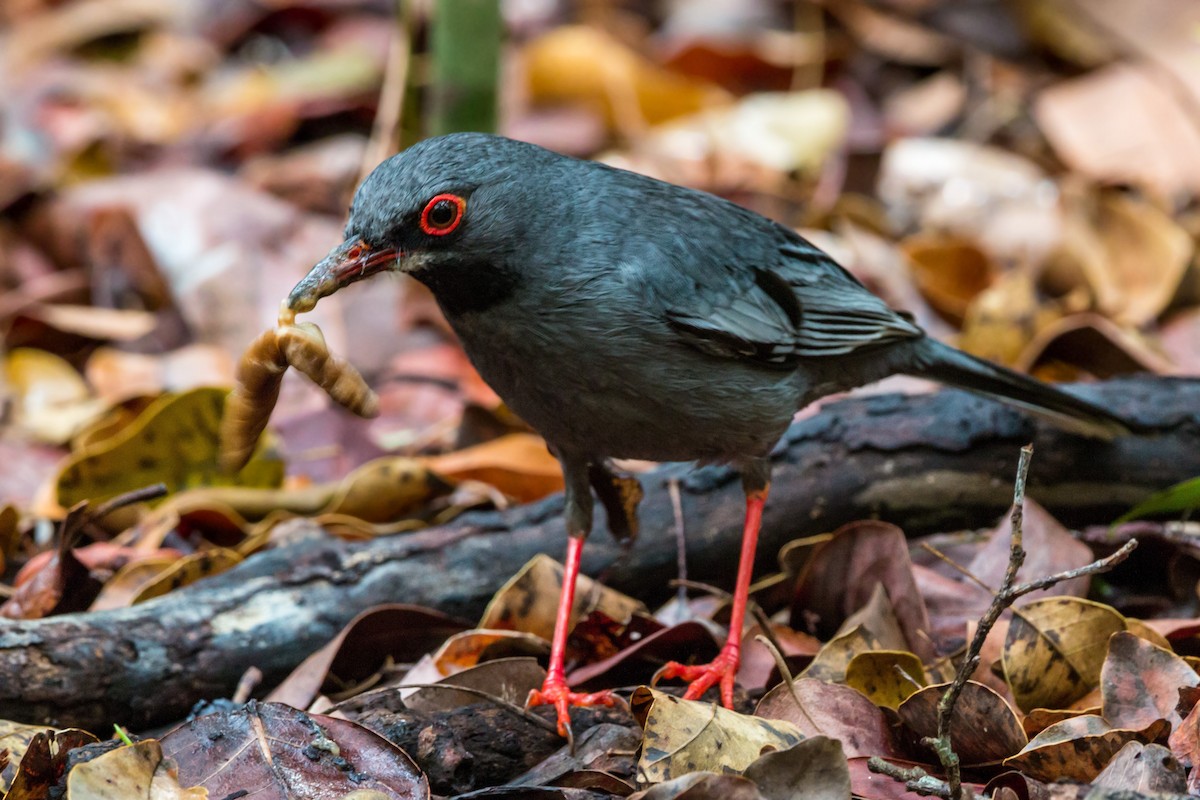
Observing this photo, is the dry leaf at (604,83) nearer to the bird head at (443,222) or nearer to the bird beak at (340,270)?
the bird head at (443,222)

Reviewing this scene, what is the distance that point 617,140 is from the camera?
9.36 metres

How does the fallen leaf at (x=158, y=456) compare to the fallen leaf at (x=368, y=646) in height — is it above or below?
above

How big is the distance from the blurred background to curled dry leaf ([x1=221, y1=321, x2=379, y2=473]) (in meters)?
1.71

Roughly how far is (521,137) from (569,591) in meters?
5.25

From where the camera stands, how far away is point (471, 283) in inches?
160

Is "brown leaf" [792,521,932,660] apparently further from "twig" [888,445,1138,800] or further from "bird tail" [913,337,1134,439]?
"twig" [888,445,1138,800]

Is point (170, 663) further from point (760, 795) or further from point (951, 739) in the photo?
point (951, 739)

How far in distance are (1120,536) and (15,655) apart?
12.5 ft

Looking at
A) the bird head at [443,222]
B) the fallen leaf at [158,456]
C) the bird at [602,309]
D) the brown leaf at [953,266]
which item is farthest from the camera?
the brown leaf at [953,266]

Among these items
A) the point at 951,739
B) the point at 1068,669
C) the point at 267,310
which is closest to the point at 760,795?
the point at 951,739

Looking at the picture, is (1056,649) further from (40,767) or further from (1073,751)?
(40,767)

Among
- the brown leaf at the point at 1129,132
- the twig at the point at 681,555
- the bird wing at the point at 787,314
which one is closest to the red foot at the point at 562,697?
the twig at the point at 681,555

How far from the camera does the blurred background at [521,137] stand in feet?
21.8

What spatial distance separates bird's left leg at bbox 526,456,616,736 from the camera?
160 inches
